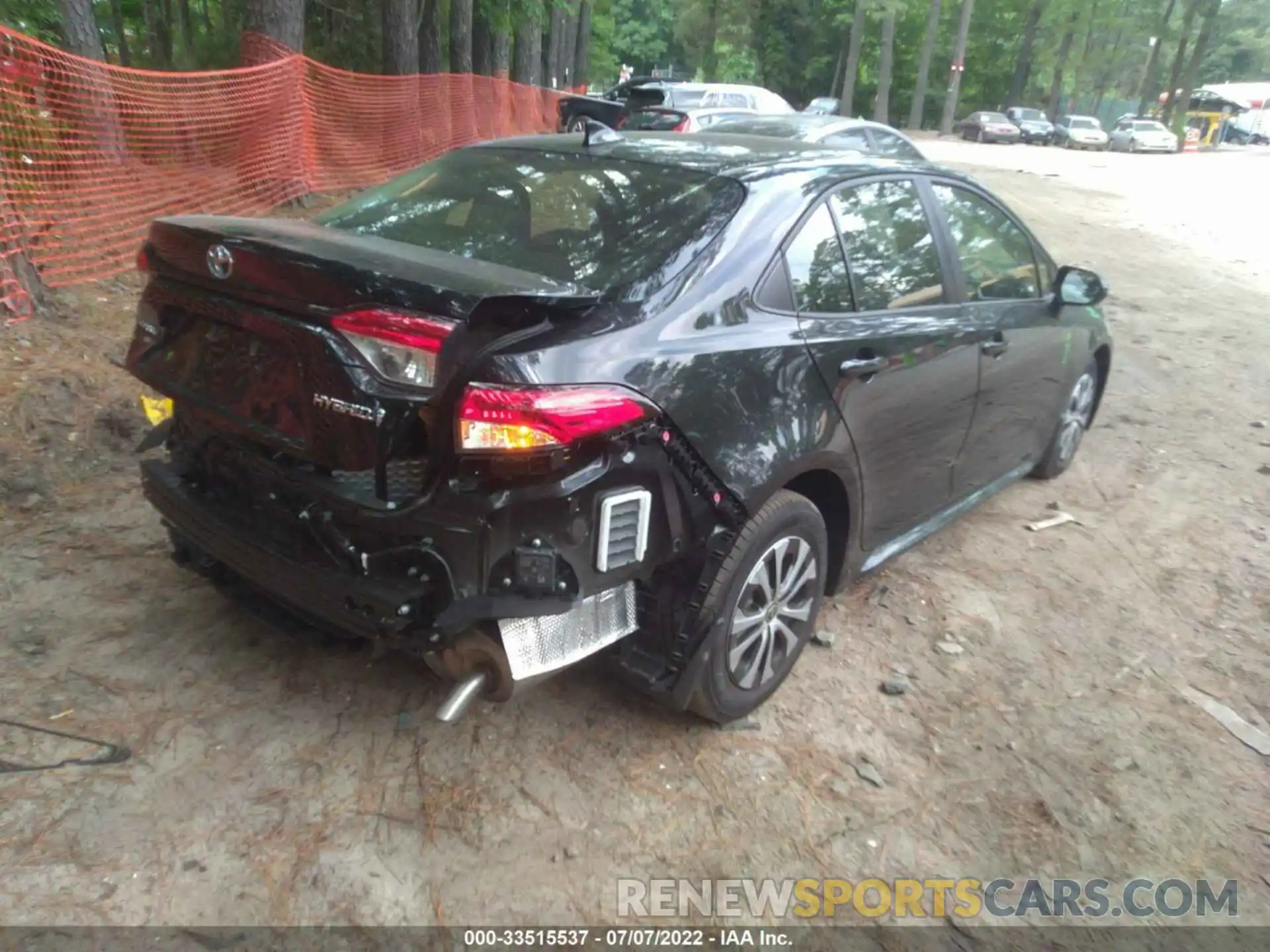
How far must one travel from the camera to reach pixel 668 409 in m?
2.49

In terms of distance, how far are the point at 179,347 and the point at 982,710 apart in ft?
9.64

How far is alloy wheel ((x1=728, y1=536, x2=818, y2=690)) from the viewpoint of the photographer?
2.97 meters

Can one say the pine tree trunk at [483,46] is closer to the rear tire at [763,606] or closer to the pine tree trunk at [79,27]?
the pine tree trunk at [79,27]

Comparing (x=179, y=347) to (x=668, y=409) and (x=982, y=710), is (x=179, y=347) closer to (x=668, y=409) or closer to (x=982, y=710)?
(x=668, y=409)

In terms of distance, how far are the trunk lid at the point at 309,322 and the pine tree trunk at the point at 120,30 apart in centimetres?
1853

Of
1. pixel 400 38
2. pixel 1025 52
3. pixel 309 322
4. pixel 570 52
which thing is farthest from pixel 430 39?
pixel 1025 52

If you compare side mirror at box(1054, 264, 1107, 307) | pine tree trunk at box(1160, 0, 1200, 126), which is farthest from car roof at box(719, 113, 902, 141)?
pine tree trunk at box(1160, 0, 1200, 126)

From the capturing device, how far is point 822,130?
10578 millimetres

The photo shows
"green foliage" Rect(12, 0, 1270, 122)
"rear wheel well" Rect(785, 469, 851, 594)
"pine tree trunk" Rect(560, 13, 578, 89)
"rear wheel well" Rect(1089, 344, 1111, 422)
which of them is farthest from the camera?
"green foliage" Rect(12, 0, 1270, 122)

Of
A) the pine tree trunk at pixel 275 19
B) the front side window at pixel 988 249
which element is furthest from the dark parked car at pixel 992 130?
the front side window at pixel 988 249

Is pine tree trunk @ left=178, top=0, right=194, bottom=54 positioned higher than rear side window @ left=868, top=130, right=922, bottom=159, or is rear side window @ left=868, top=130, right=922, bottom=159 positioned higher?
pine tree trunk @ left=178, top=0, right=194, bottom=54

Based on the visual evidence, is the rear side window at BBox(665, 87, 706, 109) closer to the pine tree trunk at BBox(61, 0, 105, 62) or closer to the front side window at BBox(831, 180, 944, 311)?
the pine tree trunk at BBox(61, 0, 105, 62)

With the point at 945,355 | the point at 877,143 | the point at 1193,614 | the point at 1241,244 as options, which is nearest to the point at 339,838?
the point at 945,355

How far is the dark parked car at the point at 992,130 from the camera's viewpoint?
40.9m
